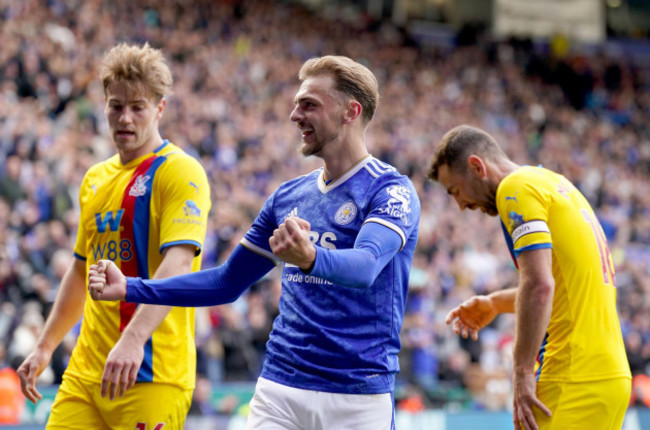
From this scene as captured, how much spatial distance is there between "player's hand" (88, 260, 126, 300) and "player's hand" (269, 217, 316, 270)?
2.67ft

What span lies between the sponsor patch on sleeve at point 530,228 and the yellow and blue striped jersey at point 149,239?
1.43m

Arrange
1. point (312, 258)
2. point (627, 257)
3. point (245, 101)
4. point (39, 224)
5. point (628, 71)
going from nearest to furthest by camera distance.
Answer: point (312, 258), point (39, 224), point (245, 101), point (627, 257), point (628, 71)

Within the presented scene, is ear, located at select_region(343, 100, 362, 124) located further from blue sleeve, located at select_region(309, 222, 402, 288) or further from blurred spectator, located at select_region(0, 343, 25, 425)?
blurred spectator, located at select_region(0, 343, 25, 425)

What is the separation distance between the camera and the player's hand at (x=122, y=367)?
11.7ft

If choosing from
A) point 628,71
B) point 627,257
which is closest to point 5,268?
point 627,257

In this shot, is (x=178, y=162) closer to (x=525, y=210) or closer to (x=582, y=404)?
(x=525, y=210)

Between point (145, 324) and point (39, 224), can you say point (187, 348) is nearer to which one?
point (145, 324)

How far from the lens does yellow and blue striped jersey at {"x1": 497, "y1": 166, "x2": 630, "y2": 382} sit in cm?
380

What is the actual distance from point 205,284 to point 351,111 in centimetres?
96

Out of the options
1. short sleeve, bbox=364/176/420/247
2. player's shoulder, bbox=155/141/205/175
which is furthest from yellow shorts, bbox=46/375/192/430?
short sleeve, bbox=364/176/420/247

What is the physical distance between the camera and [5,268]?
10367mm

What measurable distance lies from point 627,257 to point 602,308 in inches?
647

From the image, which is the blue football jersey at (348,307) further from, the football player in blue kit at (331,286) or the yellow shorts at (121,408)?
the yellow shorts at (121,408)

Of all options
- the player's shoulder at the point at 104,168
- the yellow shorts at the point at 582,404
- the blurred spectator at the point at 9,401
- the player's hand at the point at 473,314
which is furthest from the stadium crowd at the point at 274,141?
the yellow shorts at the point at 582,404
